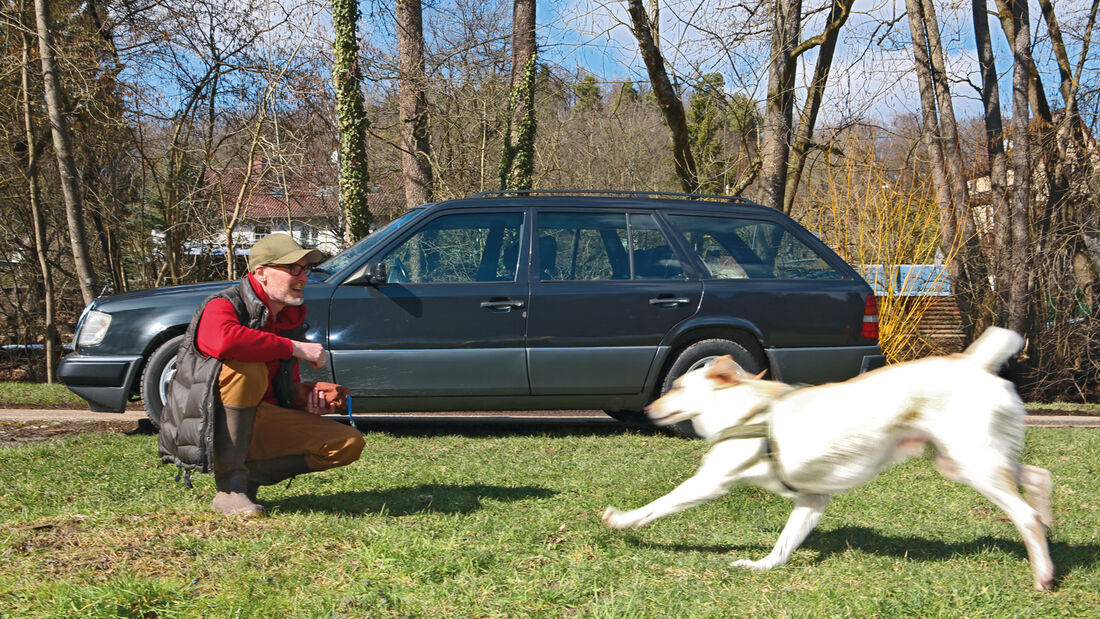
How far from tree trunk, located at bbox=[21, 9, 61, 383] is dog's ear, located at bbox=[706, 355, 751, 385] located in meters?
10.7

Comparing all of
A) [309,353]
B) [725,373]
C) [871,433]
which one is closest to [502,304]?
[309,353]

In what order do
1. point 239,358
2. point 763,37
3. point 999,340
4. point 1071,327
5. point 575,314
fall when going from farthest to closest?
1. point 763,37
2. point 1071,327
3. point 575,314
4. point 239,358
5. point 999,340

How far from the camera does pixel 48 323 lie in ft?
38.1

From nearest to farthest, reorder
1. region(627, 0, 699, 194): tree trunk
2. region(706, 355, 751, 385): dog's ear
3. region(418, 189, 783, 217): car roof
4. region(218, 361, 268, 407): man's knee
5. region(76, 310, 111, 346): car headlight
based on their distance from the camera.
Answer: region(706, 355, 751, 385): dog's ear → region(218, 361, 268, 407): man's knee → region(76, 310, 111, 346): car headlight → region(418, 189, 783, 217): car roof → region(627, 0, 699, 194): tree trunk

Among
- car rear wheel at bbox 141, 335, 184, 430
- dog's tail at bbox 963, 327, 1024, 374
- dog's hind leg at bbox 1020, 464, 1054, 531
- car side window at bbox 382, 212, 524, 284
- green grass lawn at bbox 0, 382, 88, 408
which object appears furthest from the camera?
green grass lawn at bbox 0, 382, 88, 408

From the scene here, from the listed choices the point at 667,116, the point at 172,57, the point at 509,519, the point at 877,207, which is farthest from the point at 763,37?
the point at 509,519

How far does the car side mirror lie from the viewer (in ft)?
21.1

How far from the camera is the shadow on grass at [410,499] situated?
4.50 m

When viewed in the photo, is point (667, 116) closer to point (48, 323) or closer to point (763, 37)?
point (763, 37)

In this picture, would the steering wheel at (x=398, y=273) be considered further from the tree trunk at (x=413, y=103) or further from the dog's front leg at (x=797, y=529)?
the tree trunk at (x=413, y=103)

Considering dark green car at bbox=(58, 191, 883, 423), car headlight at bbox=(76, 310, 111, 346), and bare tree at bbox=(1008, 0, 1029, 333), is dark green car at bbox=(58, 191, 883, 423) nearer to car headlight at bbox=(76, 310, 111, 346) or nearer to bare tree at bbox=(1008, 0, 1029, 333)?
car headlight at bbox=(76, 310, 111, 346)

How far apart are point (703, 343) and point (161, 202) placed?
31.3ft

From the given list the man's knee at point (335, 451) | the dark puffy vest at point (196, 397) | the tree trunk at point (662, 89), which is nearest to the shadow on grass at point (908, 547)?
the man's knee at point (335, 451)

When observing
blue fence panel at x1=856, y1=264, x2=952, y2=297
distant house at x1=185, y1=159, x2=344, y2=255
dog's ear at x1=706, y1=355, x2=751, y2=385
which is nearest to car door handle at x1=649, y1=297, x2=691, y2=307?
dog's ear at x1=706, y1=355, x2=751, y2=385
